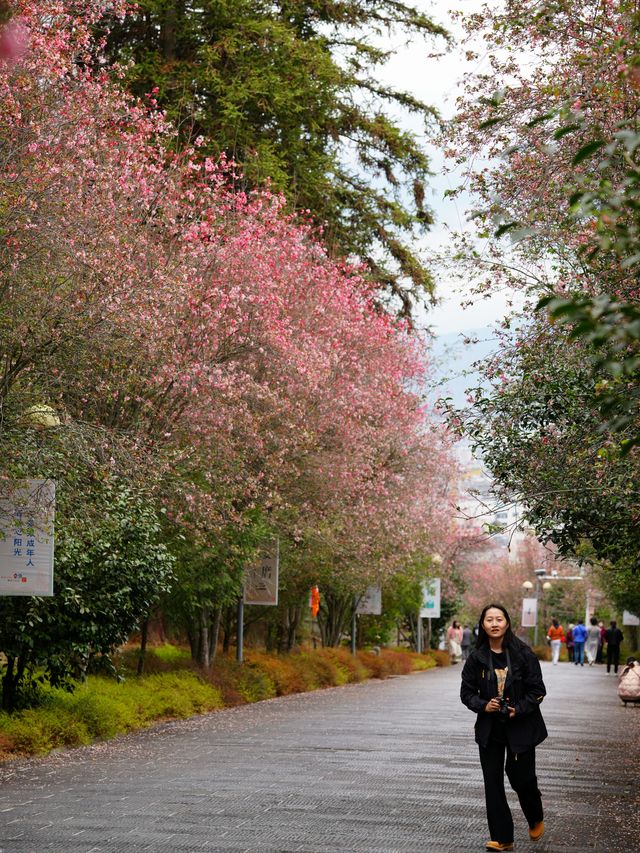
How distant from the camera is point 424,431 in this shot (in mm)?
34750

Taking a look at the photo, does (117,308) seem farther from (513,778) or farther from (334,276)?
(334,276)

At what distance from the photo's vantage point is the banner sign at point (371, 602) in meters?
36.4

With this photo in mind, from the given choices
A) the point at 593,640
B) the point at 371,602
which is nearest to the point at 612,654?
the point at 593,640

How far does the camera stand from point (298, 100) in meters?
29.5

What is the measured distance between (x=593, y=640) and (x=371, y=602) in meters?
16.9

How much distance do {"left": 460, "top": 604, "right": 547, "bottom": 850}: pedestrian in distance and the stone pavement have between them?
0.44 m

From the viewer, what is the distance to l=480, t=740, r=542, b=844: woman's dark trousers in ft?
28.5

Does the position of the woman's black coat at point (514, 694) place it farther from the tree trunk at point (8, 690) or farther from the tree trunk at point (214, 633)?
the tree trunk at point (214, 633)

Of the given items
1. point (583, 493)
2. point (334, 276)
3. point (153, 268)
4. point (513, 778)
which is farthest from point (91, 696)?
point (334, 276)

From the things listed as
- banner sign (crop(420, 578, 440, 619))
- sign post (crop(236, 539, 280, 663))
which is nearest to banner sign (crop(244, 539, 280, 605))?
sign post (crop(236, 539, 280, 663))

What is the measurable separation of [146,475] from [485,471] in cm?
427

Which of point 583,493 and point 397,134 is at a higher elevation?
point 397,134

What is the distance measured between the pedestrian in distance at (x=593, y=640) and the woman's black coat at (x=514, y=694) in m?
40.7

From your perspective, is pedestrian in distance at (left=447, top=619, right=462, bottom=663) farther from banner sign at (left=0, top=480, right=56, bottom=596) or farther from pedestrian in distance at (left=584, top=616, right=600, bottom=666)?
banner sign at (left=0, top=480, right=56, bottom=596)
